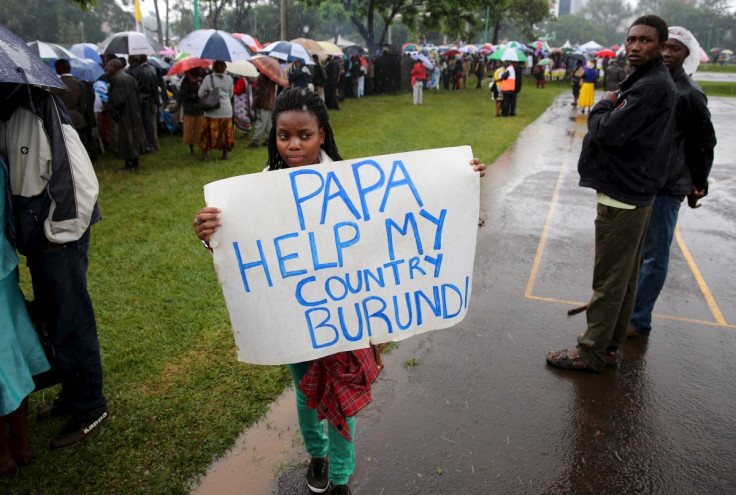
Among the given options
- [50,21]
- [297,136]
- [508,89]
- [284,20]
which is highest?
[50,21]

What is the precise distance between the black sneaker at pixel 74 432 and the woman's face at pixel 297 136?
6.27 ft

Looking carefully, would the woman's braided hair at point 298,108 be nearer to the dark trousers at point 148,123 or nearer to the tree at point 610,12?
the dark trousers at point 148,123

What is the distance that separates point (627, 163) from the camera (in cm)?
289

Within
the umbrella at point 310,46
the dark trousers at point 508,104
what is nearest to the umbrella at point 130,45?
the umbrella at point 310,46

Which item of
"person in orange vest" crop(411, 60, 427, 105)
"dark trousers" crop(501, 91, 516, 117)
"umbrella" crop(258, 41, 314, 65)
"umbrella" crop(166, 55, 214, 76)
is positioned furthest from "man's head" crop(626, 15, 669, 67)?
"person in orange vest" crop(411, 60, 427, 105)

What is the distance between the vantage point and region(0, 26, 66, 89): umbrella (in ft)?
6.81

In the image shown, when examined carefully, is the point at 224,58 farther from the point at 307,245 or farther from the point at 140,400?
the point at 307,245

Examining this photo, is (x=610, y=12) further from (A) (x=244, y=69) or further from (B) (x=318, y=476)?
(B) (x=318, y=476)

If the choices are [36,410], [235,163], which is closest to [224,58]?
[235,163]

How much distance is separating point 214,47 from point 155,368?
714cm

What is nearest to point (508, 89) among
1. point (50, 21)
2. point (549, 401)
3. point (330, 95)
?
point (330, 95)

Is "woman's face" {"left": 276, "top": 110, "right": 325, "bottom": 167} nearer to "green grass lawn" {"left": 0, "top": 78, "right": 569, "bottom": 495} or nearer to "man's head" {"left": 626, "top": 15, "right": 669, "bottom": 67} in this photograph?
"green grass lawn" {"left": 0, "top": 78, "right": 569, "bottom": 495}

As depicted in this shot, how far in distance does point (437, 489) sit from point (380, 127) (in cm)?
1222

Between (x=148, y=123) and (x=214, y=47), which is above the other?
(x=214, y=47)
